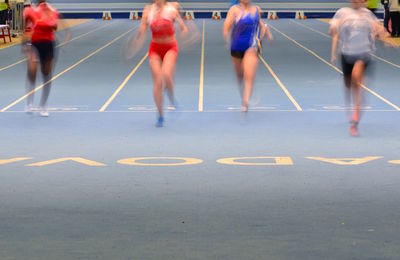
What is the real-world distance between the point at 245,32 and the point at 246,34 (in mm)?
30

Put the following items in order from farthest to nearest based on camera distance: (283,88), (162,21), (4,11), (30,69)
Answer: (4,11) → (283,88) → (30,69) → (162,21)

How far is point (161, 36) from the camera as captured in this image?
1290cm

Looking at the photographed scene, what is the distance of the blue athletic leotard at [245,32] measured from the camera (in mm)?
13359

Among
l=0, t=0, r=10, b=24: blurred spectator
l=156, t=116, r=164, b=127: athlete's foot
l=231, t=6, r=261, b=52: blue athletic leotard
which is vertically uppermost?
l=231, t=6, r=261, b=52: blue athletic leotard

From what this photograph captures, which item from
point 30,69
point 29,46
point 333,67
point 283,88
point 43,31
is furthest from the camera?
point 333,67

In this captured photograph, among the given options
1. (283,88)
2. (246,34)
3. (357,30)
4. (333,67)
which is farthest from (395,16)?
(357,30)

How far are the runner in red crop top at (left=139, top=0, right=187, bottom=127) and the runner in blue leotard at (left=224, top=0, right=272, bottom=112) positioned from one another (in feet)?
2.60

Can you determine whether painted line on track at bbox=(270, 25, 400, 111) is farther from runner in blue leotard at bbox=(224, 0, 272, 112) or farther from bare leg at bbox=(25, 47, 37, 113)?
bare leg at bbox=(25, 47, 37, 113)

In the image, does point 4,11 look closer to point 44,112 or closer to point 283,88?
point 283,88

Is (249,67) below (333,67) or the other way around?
the other way around

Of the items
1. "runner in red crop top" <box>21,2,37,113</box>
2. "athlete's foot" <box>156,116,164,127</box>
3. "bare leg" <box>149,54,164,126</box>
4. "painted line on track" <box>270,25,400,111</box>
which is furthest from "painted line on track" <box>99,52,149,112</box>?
"painted line on track" <box>270,25,400,111</box>

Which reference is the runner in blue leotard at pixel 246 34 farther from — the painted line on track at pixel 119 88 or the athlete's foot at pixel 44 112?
the athlete's foot at pixel 44 112

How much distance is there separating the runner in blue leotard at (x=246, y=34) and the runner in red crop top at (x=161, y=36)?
0.79 metres

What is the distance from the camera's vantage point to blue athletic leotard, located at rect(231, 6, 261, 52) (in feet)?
43.8
